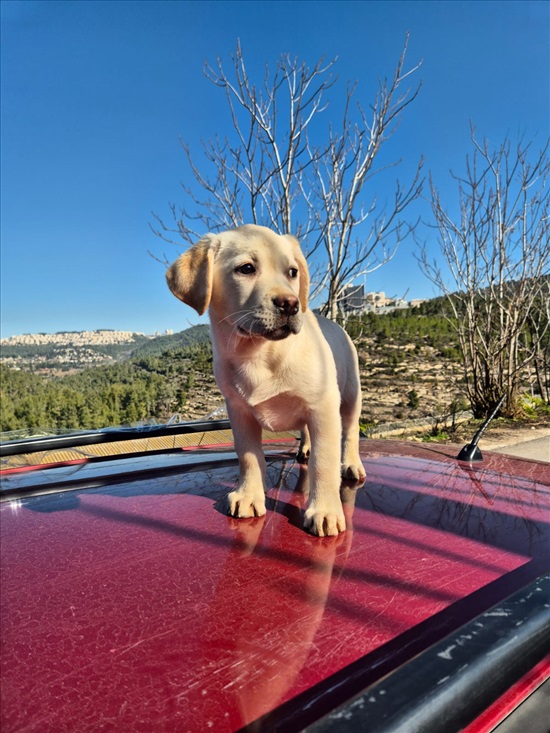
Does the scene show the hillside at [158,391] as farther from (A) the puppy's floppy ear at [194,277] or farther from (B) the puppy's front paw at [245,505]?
(B) the puppy's front paw at [245,505]

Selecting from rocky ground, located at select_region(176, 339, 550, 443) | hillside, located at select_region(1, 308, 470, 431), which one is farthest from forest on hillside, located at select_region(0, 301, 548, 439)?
→ rocky ground, located at select_region(176, 339, 550, 443)

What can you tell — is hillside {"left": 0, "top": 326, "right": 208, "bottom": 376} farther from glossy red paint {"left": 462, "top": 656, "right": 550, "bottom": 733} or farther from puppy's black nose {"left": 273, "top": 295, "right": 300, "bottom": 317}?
glossy red paint {"left": 462, "top": 656, "right": 550, "bottom": 733}

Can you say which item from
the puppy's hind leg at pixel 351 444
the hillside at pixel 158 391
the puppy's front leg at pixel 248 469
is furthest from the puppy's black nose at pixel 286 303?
the hillside at pixel 158 391

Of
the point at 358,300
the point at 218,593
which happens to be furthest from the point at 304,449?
the point at 358,300

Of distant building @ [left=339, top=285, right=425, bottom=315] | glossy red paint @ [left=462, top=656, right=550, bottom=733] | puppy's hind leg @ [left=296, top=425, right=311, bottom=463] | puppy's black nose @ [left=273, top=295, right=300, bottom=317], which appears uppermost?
distant building @ [left=339, top=285, right=425, bottom=315]

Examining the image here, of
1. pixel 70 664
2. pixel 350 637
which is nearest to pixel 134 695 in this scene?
pixel 70 664

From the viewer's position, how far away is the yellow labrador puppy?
1.51m

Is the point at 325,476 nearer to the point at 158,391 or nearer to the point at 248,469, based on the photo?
the point at 248,469

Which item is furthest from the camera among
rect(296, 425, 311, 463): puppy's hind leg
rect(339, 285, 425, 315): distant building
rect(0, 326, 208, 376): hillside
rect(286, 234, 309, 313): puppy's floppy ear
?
rect(0, 326, 208, 376): hillside

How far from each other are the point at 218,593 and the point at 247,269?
1.02 meters

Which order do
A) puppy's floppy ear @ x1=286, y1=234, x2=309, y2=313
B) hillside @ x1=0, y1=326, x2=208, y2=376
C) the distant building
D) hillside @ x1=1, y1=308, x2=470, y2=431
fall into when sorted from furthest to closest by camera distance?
hillside @ x1=0, y1=326, x2=208, y2=376
hillside @ x1=1, y1=308, x2=470, y2=431
the distant building
puppy's floppy ear @ x1=286, y1=234, x2=309, y2=313

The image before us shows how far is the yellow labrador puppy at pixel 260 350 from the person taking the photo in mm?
1514

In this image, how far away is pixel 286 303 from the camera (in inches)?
58.9

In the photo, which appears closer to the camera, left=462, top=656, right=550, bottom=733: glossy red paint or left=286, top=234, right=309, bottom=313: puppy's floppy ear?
left=462, top=656, right=550, bottom=733: glossy red paint
